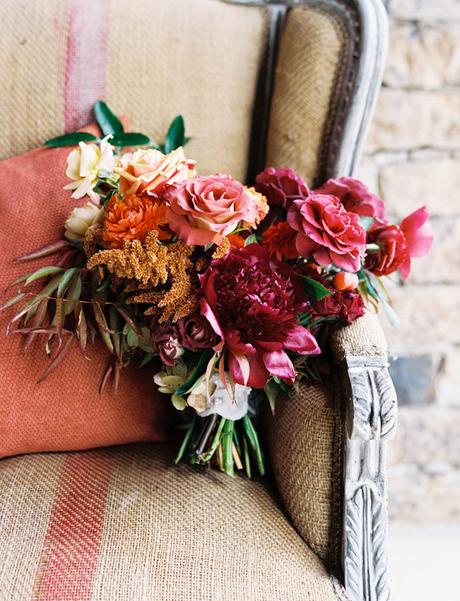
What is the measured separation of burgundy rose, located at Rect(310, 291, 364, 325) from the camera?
73 cm

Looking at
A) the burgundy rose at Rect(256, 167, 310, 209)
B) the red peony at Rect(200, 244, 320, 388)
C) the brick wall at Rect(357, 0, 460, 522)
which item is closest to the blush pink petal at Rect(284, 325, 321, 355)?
the red peony at Rect(200, 244, 320, 388)

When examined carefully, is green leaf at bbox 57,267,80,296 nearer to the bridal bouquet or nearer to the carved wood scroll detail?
the bridal bouquet

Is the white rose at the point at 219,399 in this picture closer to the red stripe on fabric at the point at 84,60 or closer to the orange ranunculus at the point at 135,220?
the orange ranunculus at the point at 135,220

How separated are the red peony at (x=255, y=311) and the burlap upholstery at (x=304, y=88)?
328 mm

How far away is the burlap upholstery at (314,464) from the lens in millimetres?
723

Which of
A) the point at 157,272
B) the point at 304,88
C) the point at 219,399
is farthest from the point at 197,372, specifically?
the point at 304,88

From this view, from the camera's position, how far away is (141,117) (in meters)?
0.97

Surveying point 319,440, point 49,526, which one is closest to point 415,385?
point 319,440

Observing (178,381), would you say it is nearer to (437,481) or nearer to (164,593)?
(164,593)

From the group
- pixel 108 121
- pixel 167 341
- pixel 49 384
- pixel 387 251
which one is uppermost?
pixel 108 121

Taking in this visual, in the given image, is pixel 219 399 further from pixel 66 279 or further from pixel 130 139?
pixel 130 139

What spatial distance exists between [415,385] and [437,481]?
0.25m

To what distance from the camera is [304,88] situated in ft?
3.03

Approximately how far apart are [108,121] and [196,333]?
0.43 m
